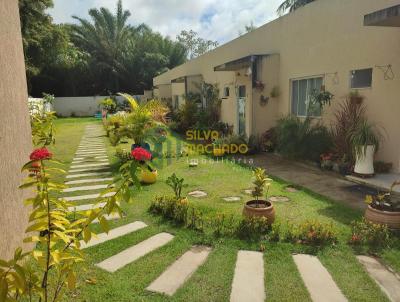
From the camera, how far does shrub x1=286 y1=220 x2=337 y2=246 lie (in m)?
4.40

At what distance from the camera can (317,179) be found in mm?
7723

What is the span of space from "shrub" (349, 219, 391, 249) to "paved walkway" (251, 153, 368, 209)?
132cm

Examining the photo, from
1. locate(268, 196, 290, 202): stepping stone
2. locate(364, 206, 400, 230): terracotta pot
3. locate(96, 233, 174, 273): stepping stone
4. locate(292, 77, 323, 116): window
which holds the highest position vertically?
locate(292, 77, 323, 116): window

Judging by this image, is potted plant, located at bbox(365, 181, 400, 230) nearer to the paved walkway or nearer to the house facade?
the paved walkway

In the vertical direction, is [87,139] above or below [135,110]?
below

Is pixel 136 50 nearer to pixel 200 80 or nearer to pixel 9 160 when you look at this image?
pixel 200 80

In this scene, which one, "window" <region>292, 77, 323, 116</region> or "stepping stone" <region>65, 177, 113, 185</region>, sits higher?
"window" <region>292, 77, 323, 116</region>

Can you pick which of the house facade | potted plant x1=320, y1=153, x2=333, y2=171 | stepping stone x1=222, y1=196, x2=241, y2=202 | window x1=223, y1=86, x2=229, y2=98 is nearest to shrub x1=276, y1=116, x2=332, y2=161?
potted plant x1=320, y1=153, x2=333, y2=171

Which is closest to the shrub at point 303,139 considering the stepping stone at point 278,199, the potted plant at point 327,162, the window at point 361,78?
the potted plant at point 327,162

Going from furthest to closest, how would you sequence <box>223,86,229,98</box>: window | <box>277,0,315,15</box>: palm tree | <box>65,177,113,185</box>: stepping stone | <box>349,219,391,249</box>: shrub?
1. <box>277,0,315,15</box>: palm tree
2. <box>223,86,229,98</box>: window
3. <box>65,177,113,185</box>: stepping stone
4. <box>349,219,391,249</box>: shrub

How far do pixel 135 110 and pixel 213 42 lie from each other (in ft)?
193

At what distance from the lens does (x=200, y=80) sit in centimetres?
1902

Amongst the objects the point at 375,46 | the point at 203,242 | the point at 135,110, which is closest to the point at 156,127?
the point at 135,110

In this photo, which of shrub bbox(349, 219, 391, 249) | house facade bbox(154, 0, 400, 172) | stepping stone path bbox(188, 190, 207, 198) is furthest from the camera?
house facade bbox(154, 0, 400, 172)
